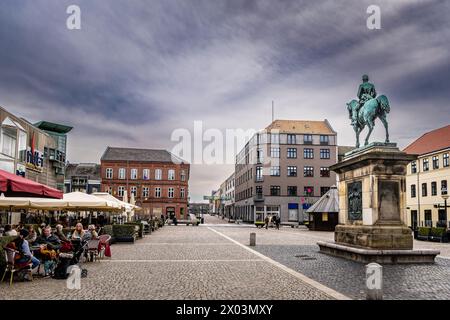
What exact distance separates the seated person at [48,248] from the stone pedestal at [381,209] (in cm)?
962

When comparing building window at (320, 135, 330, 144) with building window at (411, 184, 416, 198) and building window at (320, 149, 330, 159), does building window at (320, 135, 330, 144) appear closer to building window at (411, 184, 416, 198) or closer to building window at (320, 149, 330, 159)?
building window at (320, 149, 330, 159)

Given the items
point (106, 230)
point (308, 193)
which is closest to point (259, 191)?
point (308, 193)

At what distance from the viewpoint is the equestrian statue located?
1592cm

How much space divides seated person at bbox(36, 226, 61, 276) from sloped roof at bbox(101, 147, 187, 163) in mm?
68844

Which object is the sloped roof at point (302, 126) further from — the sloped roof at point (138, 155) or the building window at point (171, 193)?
the building window at point (171, 193)

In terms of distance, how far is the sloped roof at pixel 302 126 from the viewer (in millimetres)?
79688

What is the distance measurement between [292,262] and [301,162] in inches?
2532

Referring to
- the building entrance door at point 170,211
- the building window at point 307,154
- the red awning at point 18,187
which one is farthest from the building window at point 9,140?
the building window at point 307,154

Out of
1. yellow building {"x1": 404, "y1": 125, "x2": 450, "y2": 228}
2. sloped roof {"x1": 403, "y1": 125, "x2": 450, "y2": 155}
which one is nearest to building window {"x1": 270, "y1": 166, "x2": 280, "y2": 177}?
sloped roof {"x1": 403, "y1": 125, "x2": 450, "y2": 155}

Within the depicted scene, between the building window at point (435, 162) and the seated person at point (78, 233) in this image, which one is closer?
the seated person at point (78, 233)

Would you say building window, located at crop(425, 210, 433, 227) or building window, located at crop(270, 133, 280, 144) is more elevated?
building window, located at crop(270, 133, 280, 144)

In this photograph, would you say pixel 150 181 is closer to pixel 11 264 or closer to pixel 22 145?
pixel 22 145

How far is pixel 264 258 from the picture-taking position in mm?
16406
